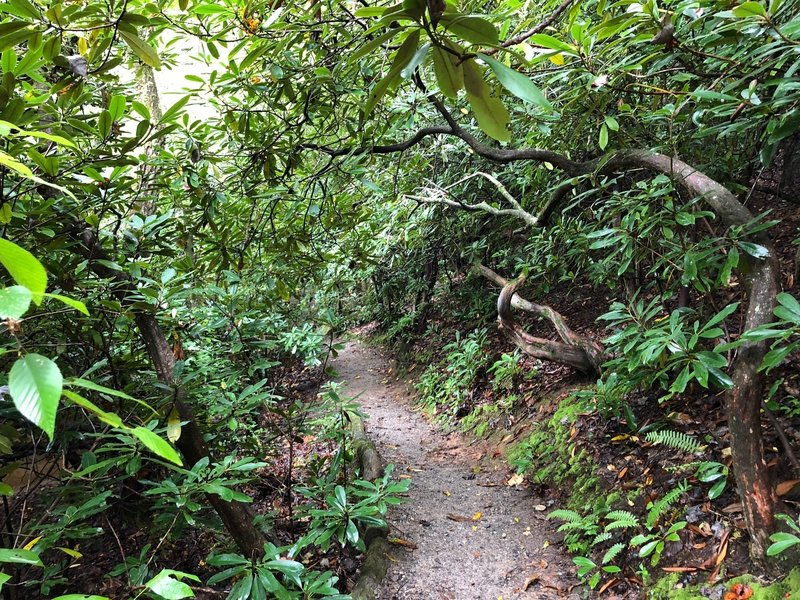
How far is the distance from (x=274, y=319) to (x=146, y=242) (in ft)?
5.47

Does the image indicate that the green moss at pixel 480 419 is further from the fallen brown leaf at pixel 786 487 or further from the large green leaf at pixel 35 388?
the large green leaf at pixel 35 388

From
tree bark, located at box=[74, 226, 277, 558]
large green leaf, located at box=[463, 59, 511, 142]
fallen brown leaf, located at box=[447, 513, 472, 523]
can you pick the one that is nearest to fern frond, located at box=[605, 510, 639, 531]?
fallen brown leaf, located at box=[447, 513, 472, 523]

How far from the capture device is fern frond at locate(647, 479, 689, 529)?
269cm

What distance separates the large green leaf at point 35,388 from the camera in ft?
1.67

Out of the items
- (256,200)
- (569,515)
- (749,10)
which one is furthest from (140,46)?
(569,515)

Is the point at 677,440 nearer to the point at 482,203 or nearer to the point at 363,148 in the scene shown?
the point at 363,148

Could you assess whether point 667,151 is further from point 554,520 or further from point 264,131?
point 554,520

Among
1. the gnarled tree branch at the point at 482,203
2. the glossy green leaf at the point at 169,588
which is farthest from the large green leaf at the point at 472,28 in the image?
the gnarled tree branch at the point at 482,203

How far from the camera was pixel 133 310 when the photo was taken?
2109 millimetres

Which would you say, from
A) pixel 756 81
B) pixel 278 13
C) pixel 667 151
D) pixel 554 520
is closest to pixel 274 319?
pixel 278 13

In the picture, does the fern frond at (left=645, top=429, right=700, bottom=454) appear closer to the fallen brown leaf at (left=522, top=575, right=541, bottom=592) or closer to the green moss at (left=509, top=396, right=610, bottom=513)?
the green moss at (left=509, top=396, right=610, bottom=513)

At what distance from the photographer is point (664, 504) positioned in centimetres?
270

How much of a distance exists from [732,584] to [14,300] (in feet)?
10.0

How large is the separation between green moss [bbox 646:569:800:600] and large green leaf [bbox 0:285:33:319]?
2.93 metres
